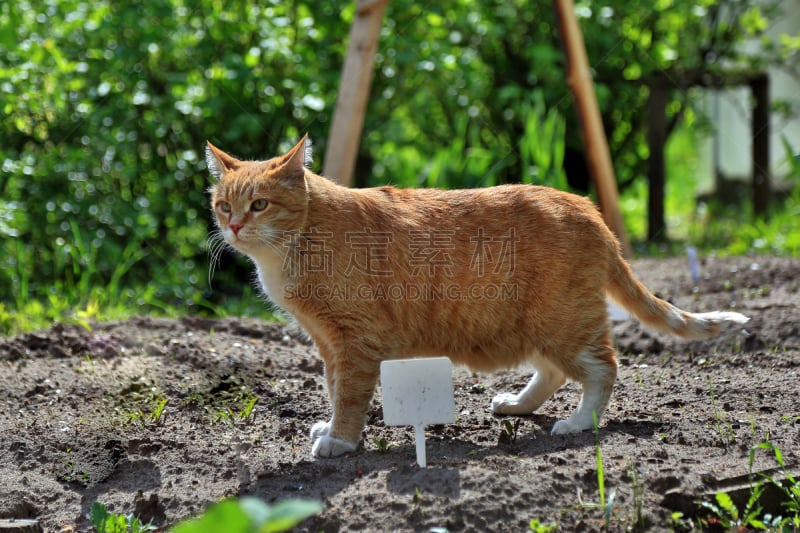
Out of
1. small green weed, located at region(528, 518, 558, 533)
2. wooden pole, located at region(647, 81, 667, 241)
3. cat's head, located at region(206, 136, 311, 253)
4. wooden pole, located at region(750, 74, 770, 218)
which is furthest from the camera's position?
wooden pole, located at region(750, 74, 770, 218)

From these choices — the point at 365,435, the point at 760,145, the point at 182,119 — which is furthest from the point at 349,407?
the point at 760,145

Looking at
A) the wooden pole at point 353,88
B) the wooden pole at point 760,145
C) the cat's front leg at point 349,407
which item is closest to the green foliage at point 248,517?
the cat's front leg at point 349,407

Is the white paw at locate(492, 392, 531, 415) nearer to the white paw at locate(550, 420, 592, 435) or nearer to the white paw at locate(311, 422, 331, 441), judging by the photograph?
the white paw at locate(550, 420, 592, 435)

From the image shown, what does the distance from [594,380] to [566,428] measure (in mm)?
219

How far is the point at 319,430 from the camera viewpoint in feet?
10.4

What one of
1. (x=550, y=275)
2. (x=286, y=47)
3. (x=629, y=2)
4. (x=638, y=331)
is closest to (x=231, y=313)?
(x=286, y=47)

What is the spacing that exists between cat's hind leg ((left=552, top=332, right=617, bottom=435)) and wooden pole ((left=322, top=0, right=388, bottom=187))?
230 centimetres

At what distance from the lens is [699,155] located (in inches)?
452

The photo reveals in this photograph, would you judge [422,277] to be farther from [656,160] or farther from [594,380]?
[656,160]

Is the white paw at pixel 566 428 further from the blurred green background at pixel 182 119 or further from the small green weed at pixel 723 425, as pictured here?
the blurred green background at pixel 182 119

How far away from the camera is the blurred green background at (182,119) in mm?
5840

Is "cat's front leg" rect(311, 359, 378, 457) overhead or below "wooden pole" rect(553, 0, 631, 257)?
below

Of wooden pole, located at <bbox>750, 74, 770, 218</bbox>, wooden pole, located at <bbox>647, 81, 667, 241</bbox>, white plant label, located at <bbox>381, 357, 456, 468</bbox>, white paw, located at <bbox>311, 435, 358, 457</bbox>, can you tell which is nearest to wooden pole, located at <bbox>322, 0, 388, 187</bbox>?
white paw, located at <bbox>311, 435, 358, 457</bbox>

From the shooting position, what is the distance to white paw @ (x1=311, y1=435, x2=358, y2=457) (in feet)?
9.73
